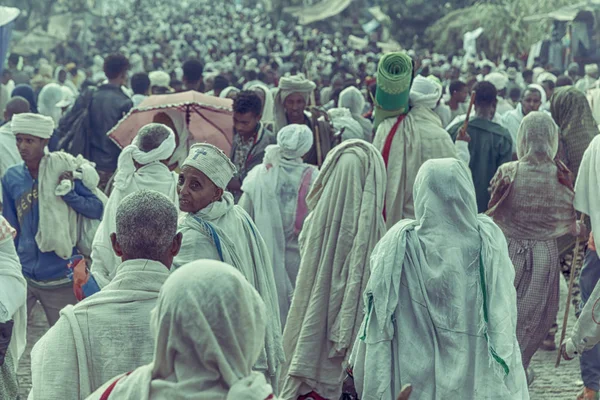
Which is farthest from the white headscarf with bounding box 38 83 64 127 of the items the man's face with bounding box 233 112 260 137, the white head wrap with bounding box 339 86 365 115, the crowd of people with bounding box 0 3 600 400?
the man's face with bounding box 233 112 260 137

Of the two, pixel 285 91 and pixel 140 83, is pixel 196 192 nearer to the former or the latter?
pixel 285 91

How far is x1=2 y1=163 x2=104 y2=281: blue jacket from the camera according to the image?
7.04 m

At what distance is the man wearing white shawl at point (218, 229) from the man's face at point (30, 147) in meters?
2.26

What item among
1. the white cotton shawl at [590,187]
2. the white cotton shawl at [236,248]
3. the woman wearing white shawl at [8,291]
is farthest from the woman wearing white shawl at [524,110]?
the woman wearing white shawl at [8,291]

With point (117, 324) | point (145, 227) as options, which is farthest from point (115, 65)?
point (117, 324)

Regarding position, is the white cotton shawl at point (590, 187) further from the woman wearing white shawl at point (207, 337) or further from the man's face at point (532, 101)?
the woman wearing white shawl at point (207, 337)

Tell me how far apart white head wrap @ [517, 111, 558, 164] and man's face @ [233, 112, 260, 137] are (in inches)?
78.9

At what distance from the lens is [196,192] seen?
4.89m

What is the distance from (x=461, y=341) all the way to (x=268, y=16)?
5268cm

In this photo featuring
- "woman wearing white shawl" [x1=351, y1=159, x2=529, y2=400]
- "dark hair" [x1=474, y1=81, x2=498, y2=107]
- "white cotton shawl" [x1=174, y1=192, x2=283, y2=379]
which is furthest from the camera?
"dark hair" [x1=474, y1=81, x2=498, y2=107]

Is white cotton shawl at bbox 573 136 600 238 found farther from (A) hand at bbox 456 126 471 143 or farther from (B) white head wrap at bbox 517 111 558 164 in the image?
(A) hand at bbox 456 126 471 143

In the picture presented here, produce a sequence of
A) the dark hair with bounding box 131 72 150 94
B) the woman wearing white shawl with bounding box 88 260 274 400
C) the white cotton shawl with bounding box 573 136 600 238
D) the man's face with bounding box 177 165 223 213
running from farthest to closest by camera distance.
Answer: the dark hair with bounding box 131 72 150 94
the white cotton shawl with bounding box 573 136 600 238
the man's face with bounding box 177 165 223 213
the woman wearing white shawl with bounding box 88 260 274 400

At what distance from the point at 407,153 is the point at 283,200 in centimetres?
76

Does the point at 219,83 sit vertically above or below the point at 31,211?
below
